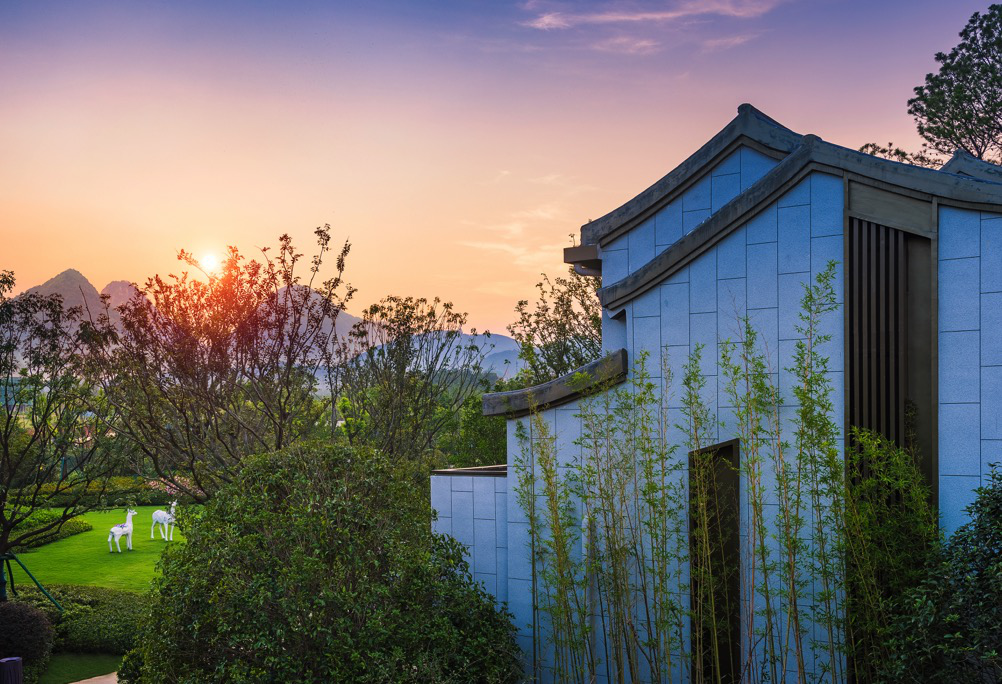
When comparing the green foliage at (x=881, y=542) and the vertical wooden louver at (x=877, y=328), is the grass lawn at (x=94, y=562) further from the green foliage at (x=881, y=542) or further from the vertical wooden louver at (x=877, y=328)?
the vertical wooden louver at (x=877, y=328)

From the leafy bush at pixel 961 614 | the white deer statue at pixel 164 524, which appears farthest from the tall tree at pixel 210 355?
the white deer statue at pixel 164 524

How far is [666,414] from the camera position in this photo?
536 centimetres

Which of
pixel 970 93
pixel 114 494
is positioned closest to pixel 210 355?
pixel 114 494

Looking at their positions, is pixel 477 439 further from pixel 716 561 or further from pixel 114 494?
pixel 114 494

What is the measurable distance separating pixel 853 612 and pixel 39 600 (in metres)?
10.0

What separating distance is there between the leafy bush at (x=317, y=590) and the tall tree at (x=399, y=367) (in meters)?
5.40

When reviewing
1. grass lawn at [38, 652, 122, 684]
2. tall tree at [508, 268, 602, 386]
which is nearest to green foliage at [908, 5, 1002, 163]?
tall tree at [508, 268, 602, 386]

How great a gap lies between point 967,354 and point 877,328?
1.65 ft

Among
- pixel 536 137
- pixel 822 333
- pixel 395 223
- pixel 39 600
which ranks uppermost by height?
pixel 536 137

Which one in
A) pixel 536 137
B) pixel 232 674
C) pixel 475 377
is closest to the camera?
pixel 232 674

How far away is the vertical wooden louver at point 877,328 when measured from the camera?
469 centimetres

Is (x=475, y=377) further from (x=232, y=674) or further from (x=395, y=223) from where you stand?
(x=232, y=674)

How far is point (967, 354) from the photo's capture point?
14.8ft

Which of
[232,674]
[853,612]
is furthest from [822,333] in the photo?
[232,674]
